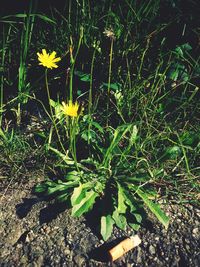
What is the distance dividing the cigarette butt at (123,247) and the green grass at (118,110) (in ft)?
0.20

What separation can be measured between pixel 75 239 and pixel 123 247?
0.67 feet

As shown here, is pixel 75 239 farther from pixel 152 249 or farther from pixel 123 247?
pixel 152 249

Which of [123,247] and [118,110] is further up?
[118,110]

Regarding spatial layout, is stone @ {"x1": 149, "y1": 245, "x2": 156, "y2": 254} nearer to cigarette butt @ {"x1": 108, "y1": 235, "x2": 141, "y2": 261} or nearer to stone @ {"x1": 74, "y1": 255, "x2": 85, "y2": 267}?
cigarette butt @ {"x1": 108, "y1": 235, "x2": 141, "y2": 261}

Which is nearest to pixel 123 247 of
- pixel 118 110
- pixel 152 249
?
pixel 152 249

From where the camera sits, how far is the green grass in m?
1.53

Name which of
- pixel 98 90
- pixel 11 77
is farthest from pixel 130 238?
pixel 11 77

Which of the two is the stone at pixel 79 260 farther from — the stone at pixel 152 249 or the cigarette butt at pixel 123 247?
the stone at pixel 152 249

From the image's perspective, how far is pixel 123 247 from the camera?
4.45ft

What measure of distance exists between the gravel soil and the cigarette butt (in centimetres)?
2

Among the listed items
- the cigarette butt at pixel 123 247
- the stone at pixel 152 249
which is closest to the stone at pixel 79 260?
the cigarette butt at pixel 123 247

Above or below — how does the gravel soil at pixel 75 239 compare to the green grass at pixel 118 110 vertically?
below

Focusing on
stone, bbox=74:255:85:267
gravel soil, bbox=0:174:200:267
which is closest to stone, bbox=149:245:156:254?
gravel soil, bbox=0:174:200:267

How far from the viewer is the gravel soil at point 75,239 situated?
4.38 ft
